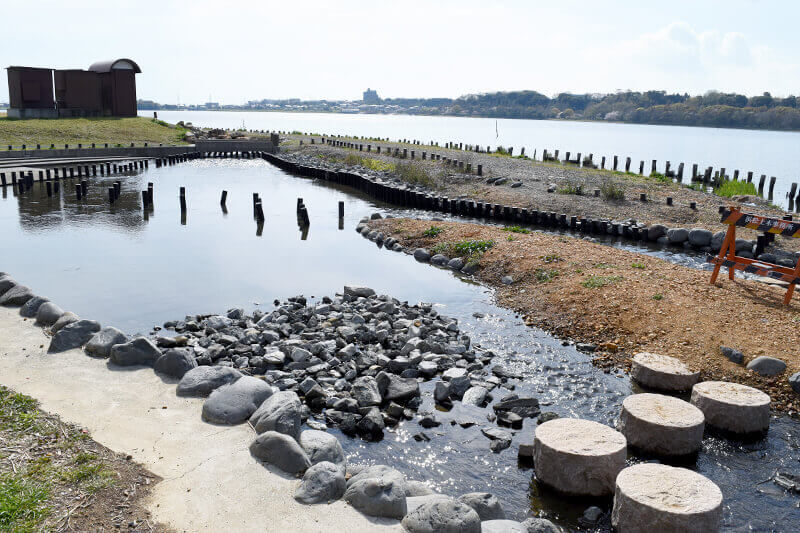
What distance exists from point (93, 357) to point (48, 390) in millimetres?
1273

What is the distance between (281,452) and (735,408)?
20.5 ft

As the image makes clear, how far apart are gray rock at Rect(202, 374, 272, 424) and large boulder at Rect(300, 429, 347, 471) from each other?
881 millimetres

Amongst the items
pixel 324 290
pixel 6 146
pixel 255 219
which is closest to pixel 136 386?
pixel 324 290

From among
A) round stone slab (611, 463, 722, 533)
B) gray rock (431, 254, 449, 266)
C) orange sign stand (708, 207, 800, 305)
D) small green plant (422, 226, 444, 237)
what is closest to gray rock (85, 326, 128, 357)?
round stone slab (611, 463, 722, 533)

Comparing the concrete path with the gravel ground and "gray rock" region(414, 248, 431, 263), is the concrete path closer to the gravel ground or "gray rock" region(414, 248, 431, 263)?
"gray rock" region(414, 248, 431, 263)

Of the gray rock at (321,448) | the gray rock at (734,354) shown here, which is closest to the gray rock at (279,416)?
the gray rock at (321,448)

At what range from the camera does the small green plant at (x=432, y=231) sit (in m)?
21.2

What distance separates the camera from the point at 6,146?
47.4 metres

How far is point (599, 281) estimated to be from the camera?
545 inches

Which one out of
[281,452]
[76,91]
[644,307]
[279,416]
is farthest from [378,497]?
[76,91]

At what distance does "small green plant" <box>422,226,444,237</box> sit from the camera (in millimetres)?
21156

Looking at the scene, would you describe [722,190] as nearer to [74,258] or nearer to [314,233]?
[314,233]

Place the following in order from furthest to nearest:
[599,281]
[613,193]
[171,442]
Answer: [613,193] < [599,281] < [171,442]

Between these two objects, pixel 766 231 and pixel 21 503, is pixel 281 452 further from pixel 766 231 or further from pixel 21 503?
pixel 766 231
